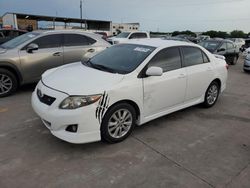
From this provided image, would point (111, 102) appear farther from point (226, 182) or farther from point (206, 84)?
point (206, 84)

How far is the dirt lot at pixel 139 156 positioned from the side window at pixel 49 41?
217cm

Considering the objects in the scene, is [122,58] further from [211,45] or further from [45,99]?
[211,45]

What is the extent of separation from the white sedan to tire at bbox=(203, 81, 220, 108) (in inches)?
8.9

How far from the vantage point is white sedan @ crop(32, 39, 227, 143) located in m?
3.02

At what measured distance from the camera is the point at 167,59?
4016mm

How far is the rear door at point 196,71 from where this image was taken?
436 centimetres

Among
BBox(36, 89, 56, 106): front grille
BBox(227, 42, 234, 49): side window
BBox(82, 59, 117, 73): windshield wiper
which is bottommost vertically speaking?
BBox(36, 89, 56, 106): front grille

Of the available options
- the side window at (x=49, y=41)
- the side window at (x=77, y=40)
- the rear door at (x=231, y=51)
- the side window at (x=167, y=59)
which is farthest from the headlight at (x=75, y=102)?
the rear door at (x=231, y=51)

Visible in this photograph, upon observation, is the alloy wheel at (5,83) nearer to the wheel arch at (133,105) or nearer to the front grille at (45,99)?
the front grille at (45,99)

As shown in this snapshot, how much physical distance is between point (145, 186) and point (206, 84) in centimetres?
301

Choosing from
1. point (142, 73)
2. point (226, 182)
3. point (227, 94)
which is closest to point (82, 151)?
point (142, 73)

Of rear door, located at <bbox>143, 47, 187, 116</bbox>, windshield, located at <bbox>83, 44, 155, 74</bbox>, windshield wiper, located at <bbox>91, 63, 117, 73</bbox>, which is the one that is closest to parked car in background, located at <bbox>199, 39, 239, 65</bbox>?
rear door, located at <bbox>143, 47, 187, 116</bbox>

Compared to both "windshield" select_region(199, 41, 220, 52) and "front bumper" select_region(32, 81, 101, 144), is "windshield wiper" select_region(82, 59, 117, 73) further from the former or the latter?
"windshield" select_region(199, 41, 220, 52)

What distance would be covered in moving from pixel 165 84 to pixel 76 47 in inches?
141
